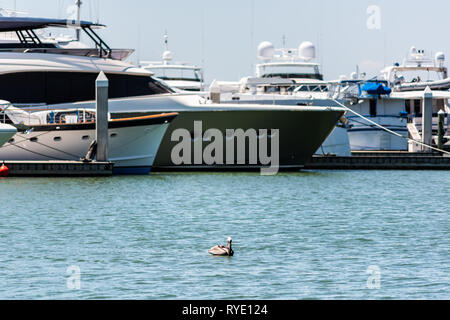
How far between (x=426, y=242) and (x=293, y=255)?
3353 millimetres

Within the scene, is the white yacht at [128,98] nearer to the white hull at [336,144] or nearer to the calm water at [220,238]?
the calm water at [220,238]

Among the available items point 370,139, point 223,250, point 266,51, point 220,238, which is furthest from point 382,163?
point 223,250

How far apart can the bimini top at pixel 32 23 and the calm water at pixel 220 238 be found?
6.60 m

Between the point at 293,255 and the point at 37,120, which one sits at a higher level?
the point at 37,120

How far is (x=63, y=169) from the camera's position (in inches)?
1251

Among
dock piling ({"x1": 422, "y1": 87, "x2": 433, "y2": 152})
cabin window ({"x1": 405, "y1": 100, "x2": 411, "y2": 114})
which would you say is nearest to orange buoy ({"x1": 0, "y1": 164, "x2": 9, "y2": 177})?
dock piling ({"x1": 422, "y1": 87, "x2": 433, "y2": 152})

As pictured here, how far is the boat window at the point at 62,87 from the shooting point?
33500mm

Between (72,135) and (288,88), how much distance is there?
18.1m

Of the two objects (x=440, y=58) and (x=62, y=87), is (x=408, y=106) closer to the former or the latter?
(x=440, y=58)

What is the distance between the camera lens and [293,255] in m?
17.4

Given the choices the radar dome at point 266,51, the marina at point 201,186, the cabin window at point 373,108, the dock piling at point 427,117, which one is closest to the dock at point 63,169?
the marina at point 201,186
